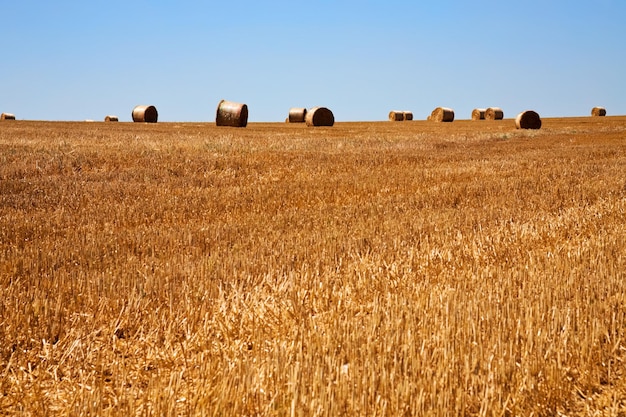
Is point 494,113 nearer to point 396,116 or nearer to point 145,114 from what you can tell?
point 396,116

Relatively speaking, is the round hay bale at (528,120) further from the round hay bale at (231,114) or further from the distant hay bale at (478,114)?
the distant hay bale at (478,114)

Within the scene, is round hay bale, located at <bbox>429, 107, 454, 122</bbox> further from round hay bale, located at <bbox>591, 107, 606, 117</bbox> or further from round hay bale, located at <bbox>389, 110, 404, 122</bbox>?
round hay bale, located at <bbox>591, 107, 606, 117</bbox>

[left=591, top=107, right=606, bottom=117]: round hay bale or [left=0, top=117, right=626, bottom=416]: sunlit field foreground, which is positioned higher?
[left=591, top=107, right=606, bottom=117]: round hay bale

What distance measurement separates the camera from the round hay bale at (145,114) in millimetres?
40125

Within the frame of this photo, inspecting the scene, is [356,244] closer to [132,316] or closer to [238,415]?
[132,316]

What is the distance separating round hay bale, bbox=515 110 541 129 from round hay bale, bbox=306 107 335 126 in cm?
1134

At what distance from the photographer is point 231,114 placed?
3250cm

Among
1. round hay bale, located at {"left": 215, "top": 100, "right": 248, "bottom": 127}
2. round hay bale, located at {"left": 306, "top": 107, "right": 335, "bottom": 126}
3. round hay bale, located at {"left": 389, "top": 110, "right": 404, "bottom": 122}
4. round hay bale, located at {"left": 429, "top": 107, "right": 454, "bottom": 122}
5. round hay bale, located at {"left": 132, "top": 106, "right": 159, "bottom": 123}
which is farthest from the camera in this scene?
round hay bale, located at {"left": 389, "top": 110, "right": 404, "bottom": 122}

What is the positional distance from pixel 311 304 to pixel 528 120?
3496 centimetres

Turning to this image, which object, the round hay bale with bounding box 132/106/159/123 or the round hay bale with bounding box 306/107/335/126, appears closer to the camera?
the round hay bale with bounding box 306/107/335/126

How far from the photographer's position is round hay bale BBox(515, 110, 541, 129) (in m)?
35.6

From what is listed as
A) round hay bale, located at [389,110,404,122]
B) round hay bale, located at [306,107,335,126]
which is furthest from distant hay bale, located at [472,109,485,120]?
round hay bale, located at [306,107,335,126]

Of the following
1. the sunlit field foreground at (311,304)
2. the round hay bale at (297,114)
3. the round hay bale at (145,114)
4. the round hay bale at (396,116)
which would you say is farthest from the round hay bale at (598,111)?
the sunlit field foreground at (311,304)

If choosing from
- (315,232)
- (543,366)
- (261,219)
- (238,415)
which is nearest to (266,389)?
(238,415)
